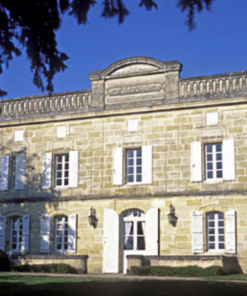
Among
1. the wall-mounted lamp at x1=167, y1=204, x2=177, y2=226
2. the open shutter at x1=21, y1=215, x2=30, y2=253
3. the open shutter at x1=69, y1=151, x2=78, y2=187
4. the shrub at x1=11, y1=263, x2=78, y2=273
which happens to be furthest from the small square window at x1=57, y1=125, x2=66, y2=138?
the wall-mounted lamp at x1=167, y1=204, x2=177, y2=226

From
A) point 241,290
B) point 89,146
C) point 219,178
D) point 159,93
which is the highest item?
point 159,93

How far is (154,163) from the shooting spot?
2206cm

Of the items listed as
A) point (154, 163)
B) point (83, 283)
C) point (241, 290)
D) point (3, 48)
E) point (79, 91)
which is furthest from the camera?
point (79, 91)

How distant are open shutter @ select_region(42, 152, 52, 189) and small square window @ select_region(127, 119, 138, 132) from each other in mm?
3517

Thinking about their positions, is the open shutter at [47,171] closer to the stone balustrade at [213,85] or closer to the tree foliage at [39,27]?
the stone balustrade at [213,85]

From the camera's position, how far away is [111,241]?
22.2 metres

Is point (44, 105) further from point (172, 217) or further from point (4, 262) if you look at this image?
point (172, 217)

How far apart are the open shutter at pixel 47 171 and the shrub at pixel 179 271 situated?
19.3 ft

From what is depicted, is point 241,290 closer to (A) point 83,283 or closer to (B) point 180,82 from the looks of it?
(A) point 83,283

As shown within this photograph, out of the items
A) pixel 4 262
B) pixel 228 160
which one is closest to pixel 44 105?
pixel 4 262

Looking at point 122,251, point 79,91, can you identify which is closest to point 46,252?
point 122,251

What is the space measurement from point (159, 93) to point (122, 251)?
6.12 m

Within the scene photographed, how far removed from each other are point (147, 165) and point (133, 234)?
2642 millimetres

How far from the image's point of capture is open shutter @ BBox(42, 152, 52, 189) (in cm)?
2380
